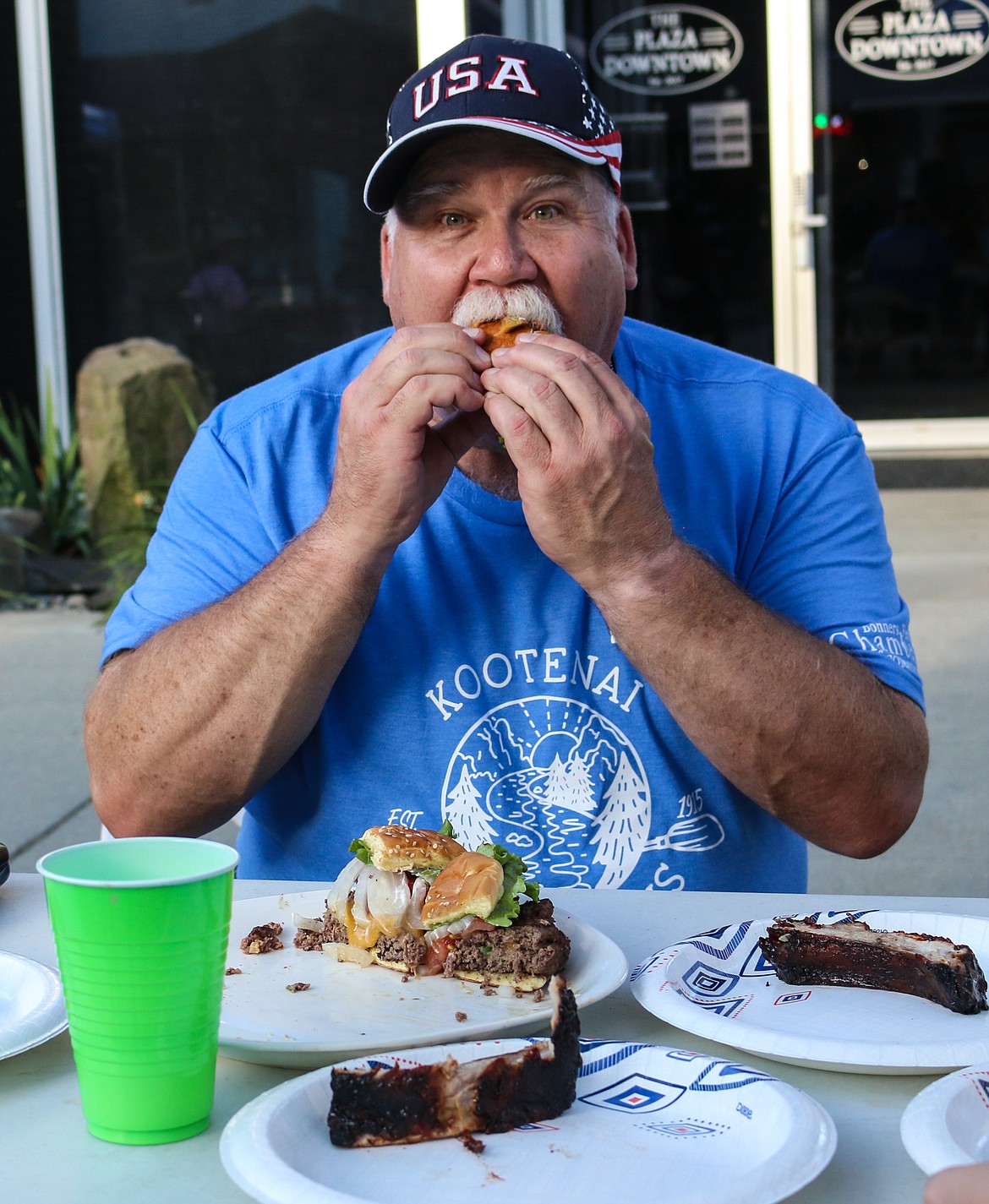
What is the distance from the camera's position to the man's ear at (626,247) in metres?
2.23

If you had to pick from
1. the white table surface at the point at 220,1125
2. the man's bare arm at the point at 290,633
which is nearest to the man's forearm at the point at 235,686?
the man's bare arm at the point at 290,633

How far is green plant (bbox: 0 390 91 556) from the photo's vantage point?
721 centimetres

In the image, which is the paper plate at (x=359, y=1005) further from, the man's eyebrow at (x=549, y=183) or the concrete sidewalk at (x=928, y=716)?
the concrete sidewalk at (x=928, y=716)

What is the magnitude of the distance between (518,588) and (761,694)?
403mm

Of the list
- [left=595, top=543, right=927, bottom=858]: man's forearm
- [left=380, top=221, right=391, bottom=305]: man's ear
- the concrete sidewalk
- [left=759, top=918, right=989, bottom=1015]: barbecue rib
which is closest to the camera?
[left=759, top=918, right=989, bottom=1015]: barbecue rib

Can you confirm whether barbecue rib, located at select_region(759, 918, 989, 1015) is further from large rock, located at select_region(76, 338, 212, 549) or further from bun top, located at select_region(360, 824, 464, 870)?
large rock, located at select_region(76, 338, 212, 549)

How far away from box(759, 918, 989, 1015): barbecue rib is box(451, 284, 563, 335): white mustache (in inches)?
38.1

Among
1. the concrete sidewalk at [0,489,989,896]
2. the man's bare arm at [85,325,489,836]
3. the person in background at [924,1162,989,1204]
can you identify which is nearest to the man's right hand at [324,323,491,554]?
the man's bare arm at [85,325,489,836]

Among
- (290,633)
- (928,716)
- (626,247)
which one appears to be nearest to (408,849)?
(290,633)

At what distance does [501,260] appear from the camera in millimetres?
2016

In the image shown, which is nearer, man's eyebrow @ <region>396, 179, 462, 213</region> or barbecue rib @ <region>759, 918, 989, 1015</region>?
barbecue rib @ <region>759, 918, 989, 1015</region>

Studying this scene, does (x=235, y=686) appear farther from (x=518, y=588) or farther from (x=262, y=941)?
(x=262, y=941)

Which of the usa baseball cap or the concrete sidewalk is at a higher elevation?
the usa baseball cap

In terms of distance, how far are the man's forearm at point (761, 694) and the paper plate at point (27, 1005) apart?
83 centimetres
